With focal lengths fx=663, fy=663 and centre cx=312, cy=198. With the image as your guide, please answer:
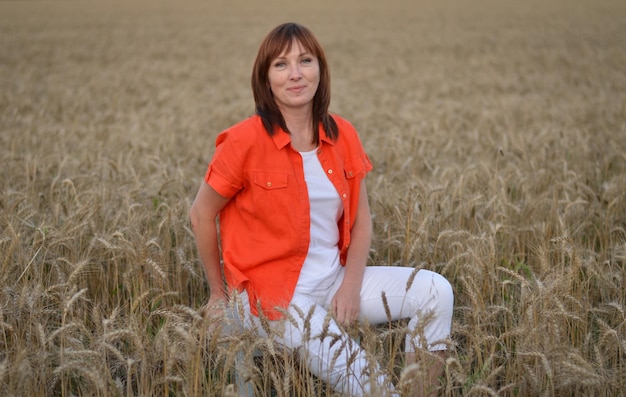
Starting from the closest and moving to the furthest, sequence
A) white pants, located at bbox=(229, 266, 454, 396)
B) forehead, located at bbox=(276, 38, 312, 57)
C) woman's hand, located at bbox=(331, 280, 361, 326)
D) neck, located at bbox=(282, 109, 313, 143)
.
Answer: white pants, located at bbox=(229, 266, 454, 396), woman's hand, located at bbox=(331, 280, 361, 326), forehead, located at bbox=(276, 38, 312, 57), neck, located at bbox=(282, 109, 313, 143)

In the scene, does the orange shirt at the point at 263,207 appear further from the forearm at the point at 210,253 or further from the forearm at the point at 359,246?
the forearm at the point at 359,246

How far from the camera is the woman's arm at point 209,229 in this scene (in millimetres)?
2781

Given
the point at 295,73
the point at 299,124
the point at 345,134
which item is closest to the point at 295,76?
the point at 295,73

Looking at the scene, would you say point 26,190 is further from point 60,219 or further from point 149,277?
point 149,277

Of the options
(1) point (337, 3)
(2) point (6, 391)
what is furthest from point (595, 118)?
(1) point (337, 3)

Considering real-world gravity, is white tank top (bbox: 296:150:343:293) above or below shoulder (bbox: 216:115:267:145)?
below

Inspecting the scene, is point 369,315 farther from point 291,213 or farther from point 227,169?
point 227,169

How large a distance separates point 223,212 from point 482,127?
5.15 metres

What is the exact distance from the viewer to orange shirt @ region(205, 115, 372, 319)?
2.71 m

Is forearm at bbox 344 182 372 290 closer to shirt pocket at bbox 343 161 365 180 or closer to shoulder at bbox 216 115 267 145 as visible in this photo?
shirt pocket at bbox 343 161 365 180

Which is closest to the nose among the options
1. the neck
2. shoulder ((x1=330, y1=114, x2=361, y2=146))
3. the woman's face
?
the woman's face

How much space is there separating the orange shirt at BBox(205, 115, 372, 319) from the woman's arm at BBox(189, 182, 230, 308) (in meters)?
0.05

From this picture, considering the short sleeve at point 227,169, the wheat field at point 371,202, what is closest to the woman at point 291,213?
the short sleeve at point 227,169

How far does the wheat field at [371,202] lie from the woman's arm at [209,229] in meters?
0.20
